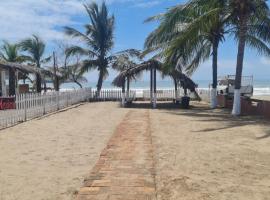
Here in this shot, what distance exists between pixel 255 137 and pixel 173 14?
10274 mm

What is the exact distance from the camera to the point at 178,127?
46.0 feet

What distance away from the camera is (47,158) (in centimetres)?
843

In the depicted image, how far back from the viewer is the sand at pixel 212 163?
19.5ft

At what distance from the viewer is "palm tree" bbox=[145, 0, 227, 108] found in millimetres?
17875

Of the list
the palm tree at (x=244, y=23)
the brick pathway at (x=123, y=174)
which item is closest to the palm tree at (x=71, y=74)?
the palm tree at (x=244, y=23)

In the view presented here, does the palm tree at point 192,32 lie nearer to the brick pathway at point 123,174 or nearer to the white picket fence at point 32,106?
the white picket fence at point 32,106

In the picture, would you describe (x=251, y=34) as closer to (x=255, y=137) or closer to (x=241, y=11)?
(x=241, y=11)

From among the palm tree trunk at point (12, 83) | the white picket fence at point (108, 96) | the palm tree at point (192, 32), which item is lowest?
the white picket fence at point (108, 96)

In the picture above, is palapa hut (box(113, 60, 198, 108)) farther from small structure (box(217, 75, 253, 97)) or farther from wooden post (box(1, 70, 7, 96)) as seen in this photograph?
wooden post (box(1, 70, 7, 96))

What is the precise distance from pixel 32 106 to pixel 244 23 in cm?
963

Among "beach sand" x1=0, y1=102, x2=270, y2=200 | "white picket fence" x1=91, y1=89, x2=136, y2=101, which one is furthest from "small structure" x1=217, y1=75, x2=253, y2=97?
"beach sand" x1=0, y1=102, x2=270, y2=200

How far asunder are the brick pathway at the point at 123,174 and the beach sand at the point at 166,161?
0.55ft

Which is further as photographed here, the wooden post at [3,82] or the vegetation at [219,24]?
the wooden post at [3,82]

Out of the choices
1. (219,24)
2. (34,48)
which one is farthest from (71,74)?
(219,24)
